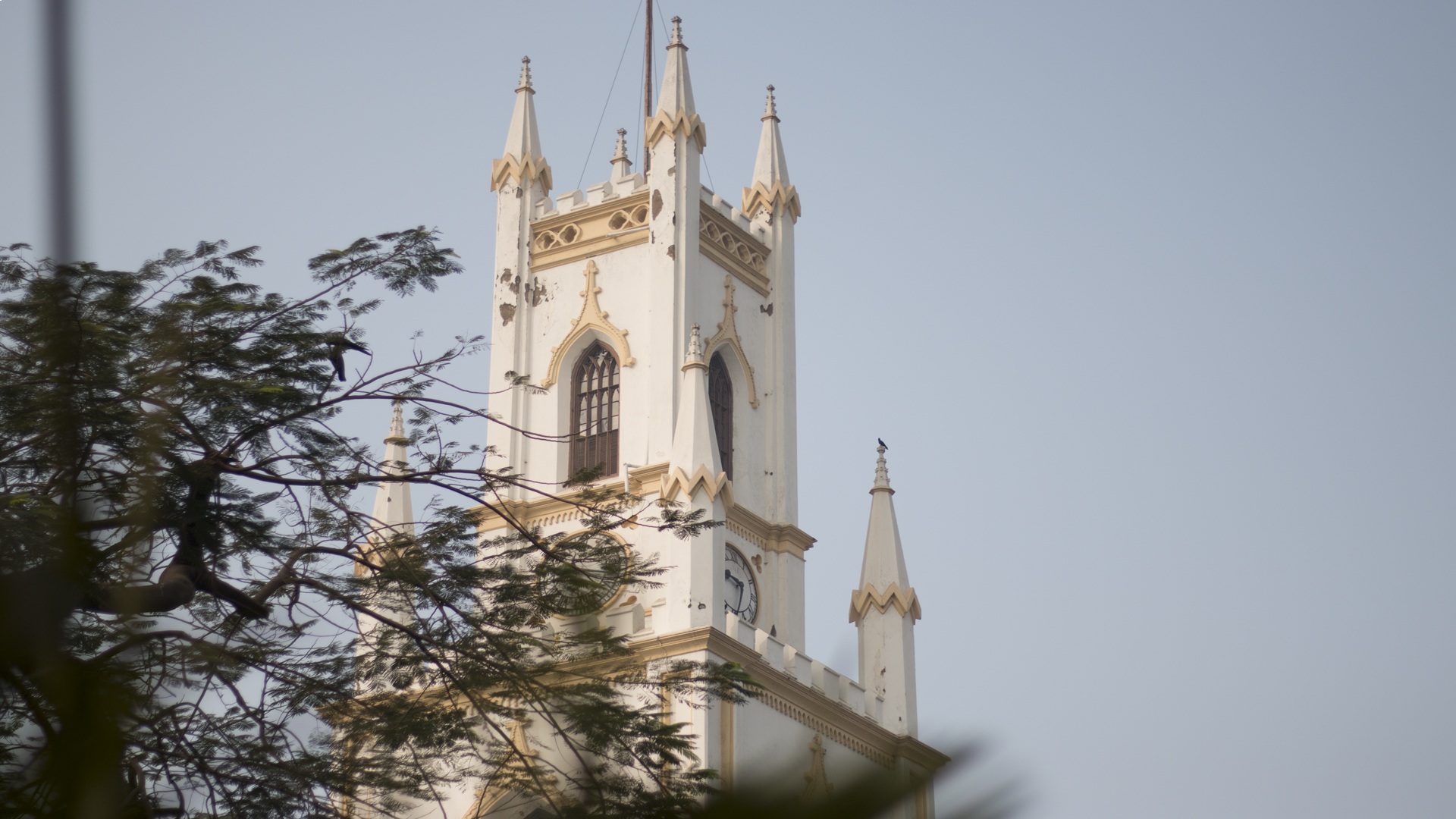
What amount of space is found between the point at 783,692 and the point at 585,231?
30.0 feet

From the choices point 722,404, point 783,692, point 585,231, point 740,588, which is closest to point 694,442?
point 740,588

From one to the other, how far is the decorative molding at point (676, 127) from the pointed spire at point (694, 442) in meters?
4.70

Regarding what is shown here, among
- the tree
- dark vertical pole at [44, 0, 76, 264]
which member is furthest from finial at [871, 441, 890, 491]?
dark vertical pole at [44, 0, 76, 264]

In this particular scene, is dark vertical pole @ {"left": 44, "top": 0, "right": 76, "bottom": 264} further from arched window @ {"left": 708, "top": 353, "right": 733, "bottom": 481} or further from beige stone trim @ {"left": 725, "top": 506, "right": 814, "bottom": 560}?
arched window @ {"left": 708, "top": 353, "right": 733, "bottom": 481}

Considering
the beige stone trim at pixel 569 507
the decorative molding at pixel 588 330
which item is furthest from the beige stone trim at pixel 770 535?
the decorative molding at pixel 588 330

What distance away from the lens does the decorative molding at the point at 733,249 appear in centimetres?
3181

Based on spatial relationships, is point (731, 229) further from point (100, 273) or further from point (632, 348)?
point (100, 273)

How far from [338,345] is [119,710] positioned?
30.8 feet

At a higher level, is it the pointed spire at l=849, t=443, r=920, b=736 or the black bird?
the pointed spire at l=849, t=443, r=920, b=736

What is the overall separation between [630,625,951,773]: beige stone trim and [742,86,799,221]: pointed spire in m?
10.1

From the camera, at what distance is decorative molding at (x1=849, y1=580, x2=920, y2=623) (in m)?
30.0

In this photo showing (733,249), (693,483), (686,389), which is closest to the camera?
(693,483)

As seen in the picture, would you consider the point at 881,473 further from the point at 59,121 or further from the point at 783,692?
the point at 59,121

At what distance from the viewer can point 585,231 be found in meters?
31.5
